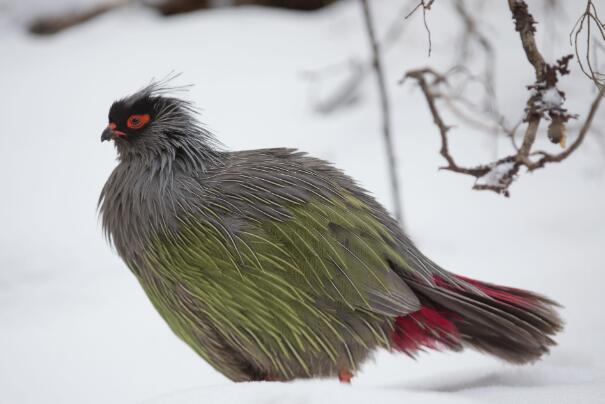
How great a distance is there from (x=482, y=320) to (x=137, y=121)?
1375 mm

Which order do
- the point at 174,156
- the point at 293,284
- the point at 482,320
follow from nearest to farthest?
the point at 293,284, the point at 482,320, the point at 174,156

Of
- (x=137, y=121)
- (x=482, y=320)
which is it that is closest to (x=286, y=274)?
(x=482, y=320)

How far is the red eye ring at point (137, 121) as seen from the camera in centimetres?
221

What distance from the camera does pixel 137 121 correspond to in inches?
87.3

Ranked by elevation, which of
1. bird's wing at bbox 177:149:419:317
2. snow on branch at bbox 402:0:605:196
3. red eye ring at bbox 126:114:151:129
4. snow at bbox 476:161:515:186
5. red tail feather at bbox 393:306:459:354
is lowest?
red tail feather at bbox 393:306:459:354

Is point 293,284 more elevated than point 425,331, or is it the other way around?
point 293,284

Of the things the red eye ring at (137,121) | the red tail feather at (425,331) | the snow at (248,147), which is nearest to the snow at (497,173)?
the red tail feather at (425,331)

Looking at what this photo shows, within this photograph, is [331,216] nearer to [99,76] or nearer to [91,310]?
[91,310]

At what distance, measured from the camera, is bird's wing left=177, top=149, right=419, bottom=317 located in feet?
6.31

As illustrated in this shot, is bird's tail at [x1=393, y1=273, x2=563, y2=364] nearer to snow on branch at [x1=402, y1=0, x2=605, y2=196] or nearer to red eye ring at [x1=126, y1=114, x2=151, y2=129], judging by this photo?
snow on branch at [x1=402, y1=0, x2=605, y2=196]

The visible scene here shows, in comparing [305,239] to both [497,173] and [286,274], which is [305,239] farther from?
[497,173]

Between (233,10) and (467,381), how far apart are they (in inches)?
189

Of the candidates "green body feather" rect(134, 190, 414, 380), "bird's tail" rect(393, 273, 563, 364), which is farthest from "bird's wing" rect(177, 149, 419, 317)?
"bird's tail" rect(393, 273, 563, 364)

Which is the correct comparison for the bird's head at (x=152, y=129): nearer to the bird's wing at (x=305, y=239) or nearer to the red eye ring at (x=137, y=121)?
the red eye ring at (x=137, y=121)
